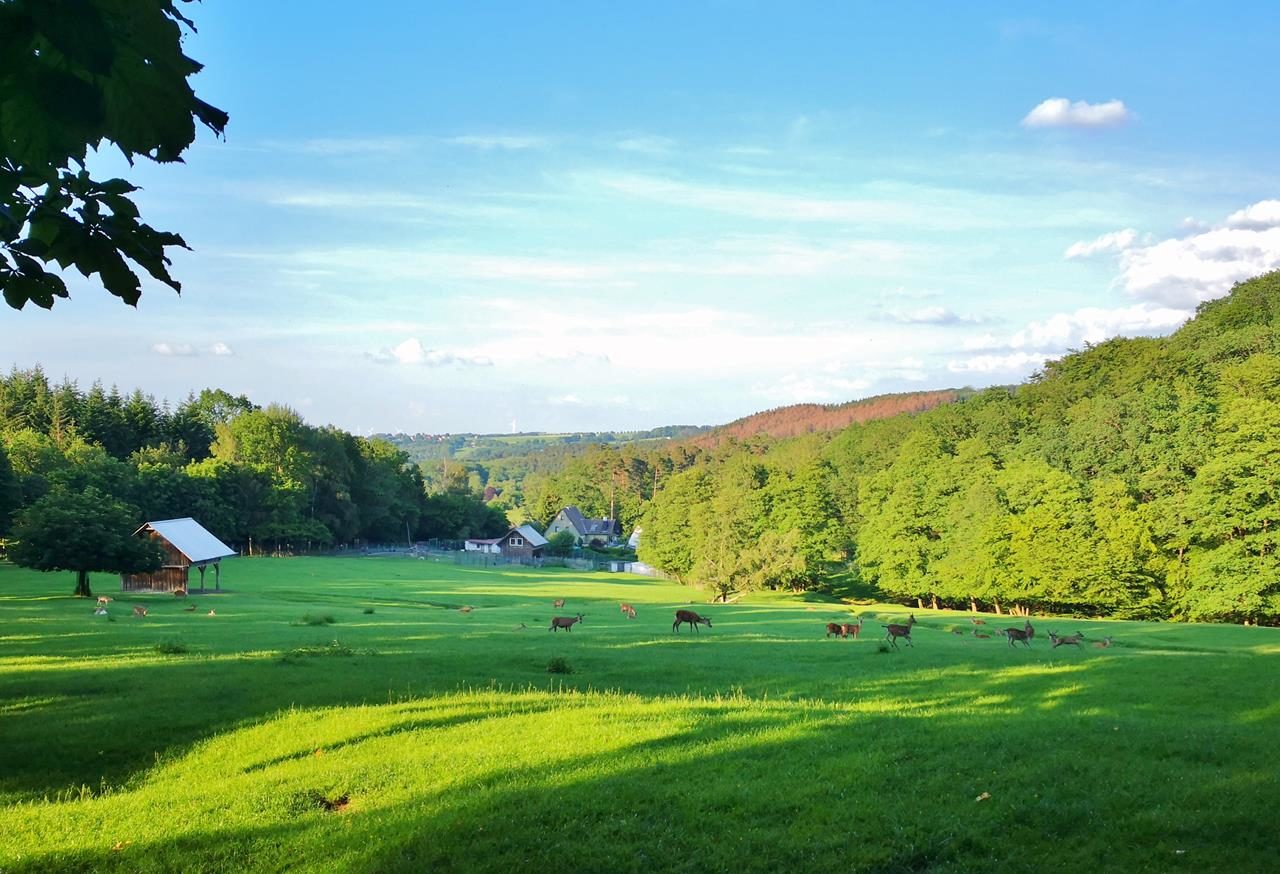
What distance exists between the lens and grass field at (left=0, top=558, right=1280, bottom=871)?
6824mm

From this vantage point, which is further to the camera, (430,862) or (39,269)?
(430,862)

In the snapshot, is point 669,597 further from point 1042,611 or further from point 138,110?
point 138,110

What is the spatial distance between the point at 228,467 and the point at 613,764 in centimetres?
9220

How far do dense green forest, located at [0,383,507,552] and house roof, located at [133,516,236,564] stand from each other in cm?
1974

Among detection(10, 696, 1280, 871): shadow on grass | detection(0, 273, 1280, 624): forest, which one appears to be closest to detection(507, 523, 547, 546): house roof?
detection(0, 273, 1280, 624): forest

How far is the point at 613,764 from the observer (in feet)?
29.4

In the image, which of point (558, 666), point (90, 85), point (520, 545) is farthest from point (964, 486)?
point (520, 545)

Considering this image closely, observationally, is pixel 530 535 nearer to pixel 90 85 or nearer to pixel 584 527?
pixel 584 527

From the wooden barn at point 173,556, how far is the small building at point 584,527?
Result: 91243mm

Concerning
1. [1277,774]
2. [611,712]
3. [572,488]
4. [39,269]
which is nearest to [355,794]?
[611,712]

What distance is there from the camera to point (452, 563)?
108562mm

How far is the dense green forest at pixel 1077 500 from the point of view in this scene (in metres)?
48.4

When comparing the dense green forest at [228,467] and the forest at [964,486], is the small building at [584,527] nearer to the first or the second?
the dense green forest at [228,467]

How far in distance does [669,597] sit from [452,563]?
46032mm
